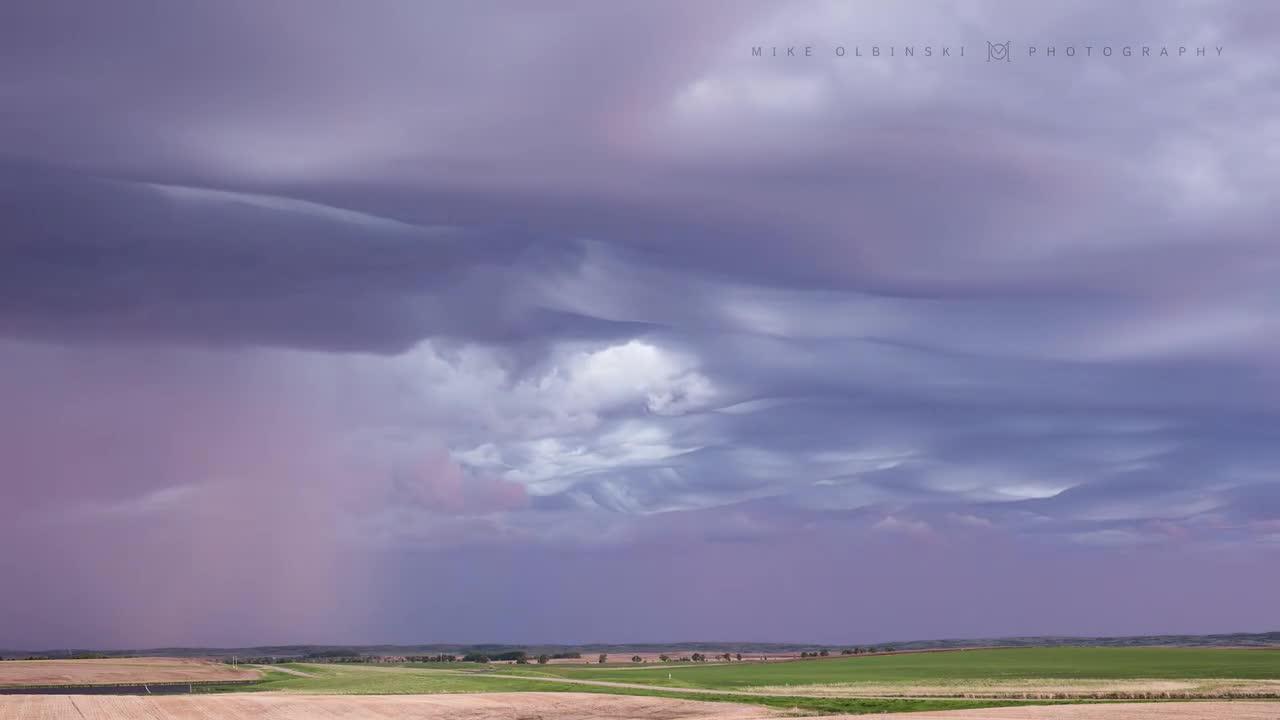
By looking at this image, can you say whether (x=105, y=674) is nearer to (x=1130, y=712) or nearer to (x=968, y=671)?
(x=968, y=671)

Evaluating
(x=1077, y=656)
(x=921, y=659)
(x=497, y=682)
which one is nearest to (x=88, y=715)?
(x=497, y=682)

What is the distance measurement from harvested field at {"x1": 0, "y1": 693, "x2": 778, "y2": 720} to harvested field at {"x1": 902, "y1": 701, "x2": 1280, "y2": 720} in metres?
14.8

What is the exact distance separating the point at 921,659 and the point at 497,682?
276 ft

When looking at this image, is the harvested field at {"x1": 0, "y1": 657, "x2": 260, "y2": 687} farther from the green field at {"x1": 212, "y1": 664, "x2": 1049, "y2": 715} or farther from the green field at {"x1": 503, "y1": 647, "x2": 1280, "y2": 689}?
the green field at {"x1": 503, "y1": 647, "x2": 1280, "y2": 689}

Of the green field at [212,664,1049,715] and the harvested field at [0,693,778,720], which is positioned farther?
the green field at [212,664,1049,715]

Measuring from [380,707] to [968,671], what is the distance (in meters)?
83.0

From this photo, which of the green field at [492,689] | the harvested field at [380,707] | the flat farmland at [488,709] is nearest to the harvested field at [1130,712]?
the flat farmland at [488,709]

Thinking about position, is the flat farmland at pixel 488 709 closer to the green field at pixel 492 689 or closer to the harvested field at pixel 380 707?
the harvested field at pixel 380 707

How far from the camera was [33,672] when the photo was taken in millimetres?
177375

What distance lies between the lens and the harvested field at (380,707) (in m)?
95.4

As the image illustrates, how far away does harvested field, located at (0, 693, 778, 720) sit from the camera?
313 ft

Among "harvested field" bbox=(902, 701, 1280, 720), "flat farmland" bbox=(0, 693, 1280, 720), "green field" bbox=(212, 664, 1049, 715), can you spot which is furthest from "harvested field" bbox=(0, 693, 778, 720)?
"harvested field" bbox=(902, 701, 1280, 720)

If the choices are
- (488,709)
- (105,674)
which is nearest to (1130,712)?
(488,709)

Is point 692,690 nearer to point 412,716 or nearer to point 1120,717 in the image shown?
point 412,716
